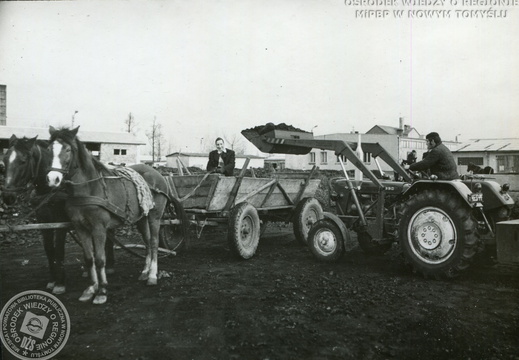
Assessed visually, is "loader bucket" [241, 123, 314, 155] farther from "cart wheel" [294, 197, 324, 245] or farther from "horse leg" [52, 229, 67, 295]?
"horse leg" [52, 229, 67, 295]

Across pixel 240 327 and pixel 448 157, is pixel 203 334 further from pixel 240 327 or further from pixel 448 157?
pixel 448 157

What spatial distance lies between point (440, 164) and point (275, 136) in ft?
8.73

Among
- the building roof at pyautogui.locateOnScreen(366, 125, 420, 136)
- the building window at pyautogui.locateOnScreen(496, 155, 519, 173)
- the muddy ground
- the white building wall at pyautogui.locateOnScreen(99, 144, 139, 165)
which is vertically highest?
the building roof at pyautogui.locateOnScreen(366, 125, 420, 136)

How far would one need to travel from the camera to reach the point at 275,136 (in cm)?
709

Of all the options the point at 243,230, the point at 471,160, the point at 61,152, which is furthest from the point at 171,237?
the point at 471,160

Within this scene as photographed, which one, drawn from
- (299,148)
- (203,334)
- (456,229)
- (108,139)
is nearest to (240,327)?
(203,334)

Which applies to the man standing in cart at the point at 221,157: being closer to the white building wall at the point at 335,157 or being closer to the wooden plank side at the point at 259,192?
the wooden plank side at the point at 259,192

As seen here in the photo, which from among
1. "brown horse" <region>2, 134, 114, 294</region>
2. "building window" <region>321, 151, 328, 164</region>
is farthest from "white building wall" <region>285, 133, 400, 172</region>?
"brown horse" <region>2, 134, 114, 294</region>

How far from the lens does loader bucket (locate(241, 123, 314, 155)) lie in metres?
7.11

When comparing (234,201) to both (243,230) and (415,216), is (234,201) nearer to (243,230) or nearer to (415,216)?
(243,230)

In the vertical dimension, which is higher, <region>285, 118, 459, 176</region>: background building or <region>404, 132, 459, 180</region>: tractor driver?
<region>285, 118, 459, 176</region>: background building

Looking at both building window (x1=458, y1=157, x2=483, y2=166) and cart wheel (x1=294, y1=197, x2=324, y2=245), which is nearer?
cart wheel (x1=294, y1=197, x2=324, y2=245)

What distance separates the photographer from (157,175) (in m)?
6.58

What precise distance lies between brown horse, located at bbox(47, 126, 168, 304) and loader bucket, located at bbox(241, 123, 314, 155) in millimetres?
2319
